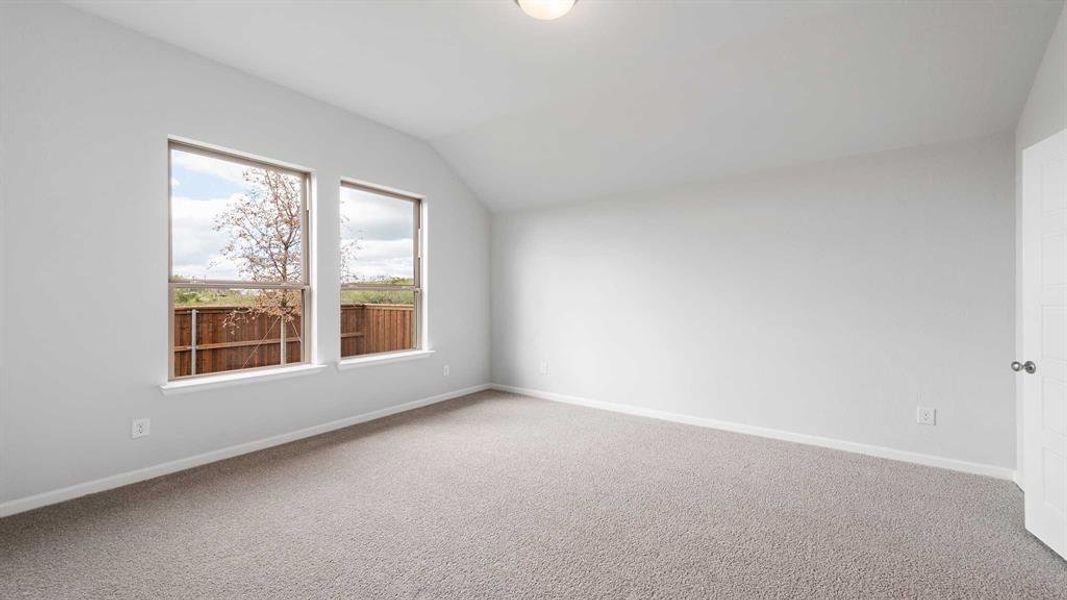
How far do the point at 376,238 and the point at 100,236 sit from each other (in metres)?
2.03

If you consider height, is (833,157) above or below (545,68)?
below

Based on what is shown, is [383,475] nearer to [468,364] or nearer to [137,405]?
[137,405]

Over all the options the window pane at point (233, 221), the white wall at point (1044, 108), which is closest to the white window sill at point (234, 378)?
the window pane at point (233, 221)

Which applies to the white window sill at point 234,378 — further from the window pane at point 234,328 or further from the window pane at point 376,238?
the window pane at point 376,238

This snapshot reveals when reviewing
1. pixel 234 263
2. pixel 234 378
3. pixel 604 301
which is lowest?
pixel 234 378

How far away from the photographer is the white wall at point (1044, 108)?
2236mm

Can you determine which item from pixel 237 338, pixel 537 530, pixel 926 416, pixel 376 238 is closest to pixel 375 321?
pixel 376 238

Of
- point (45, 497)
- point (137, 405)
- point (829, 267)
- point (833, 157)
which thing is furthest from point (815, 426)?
point (45, 497)

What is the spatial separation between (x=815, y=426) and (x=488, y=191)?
381 cm

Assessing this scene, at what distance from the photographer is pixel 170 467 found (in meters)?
2.95

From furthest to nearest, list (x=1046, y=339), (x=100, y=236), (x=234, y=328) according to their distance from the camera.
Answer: (x=234, y=328) → (x=100, y=236) → (x=1046, y=339)

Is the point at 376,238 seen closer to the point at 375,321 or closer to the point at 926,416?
the point at 375,321

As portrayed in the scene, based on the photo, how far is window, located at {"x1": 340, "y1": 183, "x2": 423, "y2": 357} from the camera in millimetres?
4223

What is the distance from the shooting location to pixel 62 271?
2.57 metres
